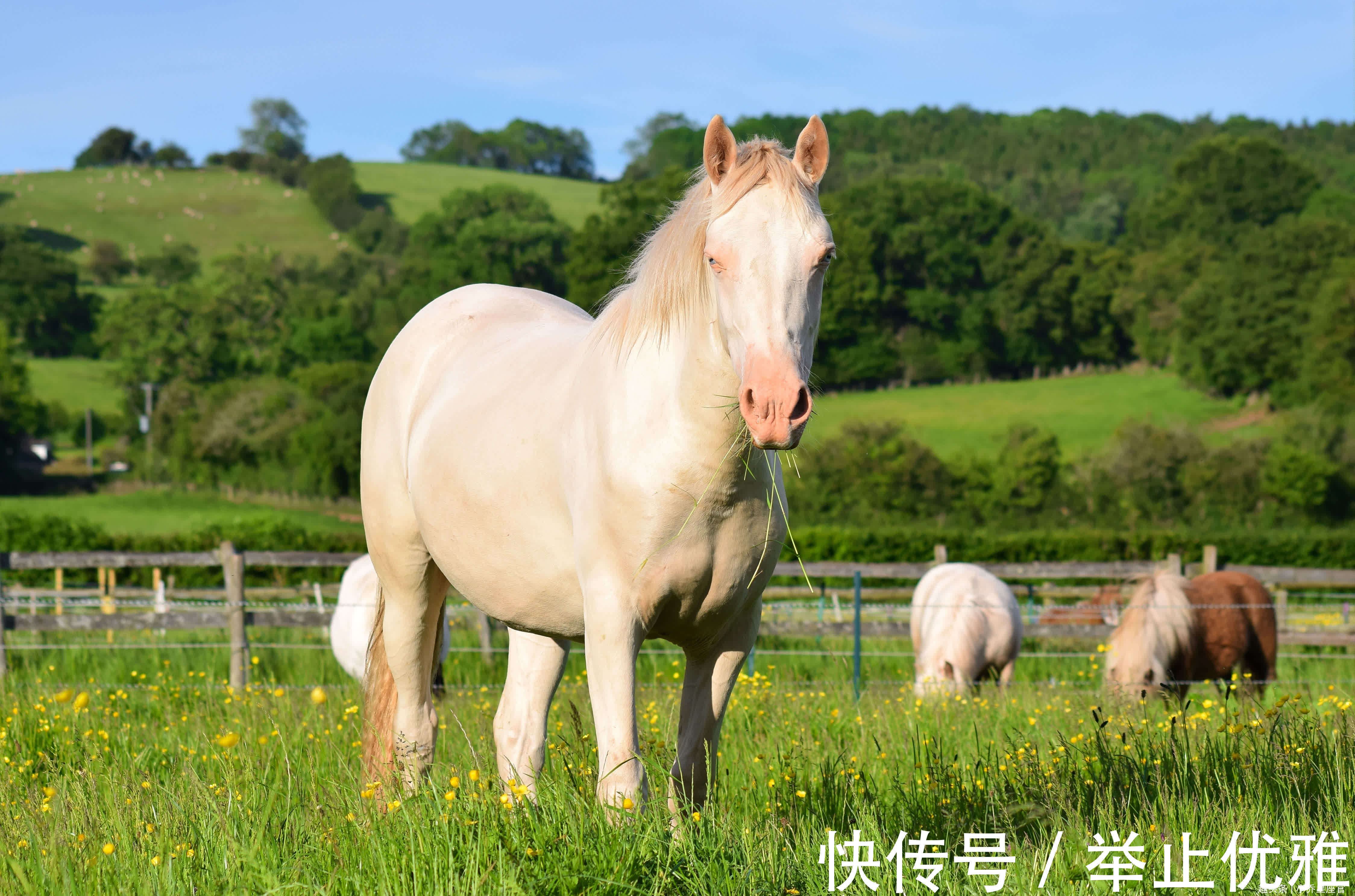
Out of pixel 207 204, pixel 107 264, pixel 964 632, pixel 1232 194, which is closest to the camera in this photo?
pixel 964 632

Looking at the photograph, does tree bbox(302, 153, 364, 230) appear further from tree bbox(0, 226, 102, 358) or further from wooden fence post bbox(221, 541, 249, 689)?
wooden fence post bbox(221, 541, 249, 689)

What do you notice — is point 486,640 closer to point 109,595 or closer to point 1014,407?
point 109,595

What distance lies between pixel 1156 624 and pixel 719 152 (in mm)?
7179

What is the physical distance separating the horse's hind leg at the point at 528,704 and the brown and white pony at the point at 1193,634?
520cm

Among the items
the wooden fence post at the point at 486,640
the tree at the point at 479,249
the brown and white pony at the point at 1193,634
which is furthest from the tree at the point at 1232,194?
the wooden fence post at the point at 486,640

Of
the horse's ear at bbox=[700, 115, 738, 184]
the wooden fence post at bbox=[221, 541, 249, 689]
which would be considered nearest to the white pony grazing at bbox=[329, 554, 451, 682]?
the wooden fence post at bbox=[221, 541, 249, 689]

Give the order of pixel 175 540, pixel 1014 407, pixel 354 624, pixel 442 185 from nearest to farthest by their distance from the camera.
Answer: pixel 354 624, pixel 175 540, pixel 1014 407, pixel 442 185

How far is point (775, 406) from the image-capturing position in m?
2.52

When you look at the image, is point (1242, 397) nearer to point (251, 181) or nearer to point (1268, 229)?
point (1268, 229)

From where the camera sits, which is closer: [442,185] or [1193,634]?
[1193,634]

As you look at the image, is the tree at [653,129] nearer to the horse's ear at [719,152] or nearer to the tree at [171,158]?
the tree at [171,158]

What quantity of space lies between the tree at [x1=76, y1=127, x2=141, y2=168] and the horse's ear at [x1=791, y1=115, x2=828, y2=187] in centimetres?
14745

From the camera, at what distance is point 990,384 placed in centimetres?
6950

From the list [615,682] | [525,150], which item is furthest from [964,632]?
[525,150]
